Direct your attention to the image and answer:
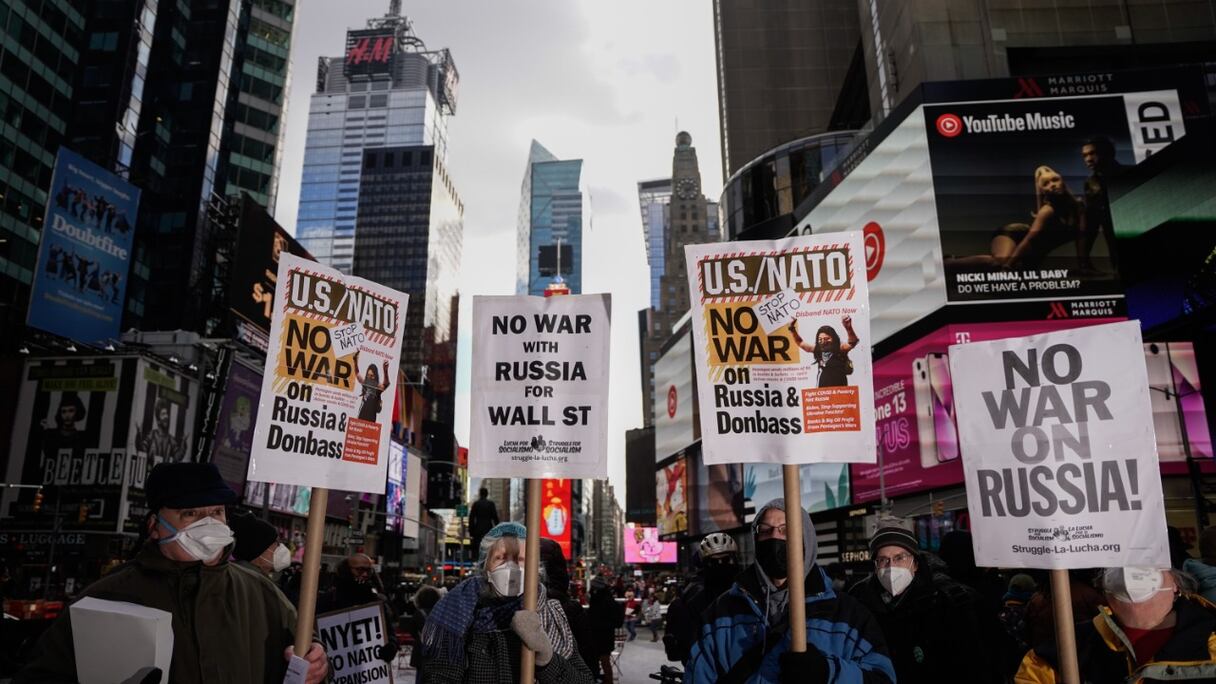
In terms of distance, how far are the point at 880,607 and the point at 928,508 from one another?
30574 mm

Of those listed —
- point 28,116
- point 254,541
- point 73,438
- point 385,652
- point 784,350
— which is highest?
point 28,116

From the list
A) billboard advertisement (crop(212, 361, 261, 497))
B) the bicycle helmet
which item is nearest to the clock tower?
billboard advertisement (crop(212, 361, 261, 497))

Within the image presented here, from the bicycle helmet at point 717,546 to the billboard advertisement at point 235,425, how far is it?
3072 centimetres

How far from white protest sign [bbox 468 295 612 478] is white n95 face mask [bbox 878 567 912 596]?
5.85 feet

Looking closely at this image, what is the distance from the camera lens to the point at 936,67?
3844 cm

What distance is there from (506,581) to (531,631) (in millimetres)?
478

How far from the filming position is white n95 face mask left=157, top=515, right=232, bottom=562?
3.51 metres

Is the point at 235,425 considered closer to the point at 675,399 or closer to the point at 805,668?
the point at 805,668

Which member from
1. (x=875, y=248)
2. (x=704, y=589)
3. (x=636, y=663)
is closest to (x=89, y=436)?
(x=636, y=663)

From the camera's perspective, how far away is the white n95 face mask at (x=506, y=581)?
467 centimetres

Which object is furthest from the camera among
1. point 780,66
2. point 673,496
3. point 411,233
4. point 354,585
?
point 411,233

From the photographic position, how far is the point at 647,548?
309 feet

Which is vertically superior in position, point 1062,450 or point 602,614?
point 1062,450

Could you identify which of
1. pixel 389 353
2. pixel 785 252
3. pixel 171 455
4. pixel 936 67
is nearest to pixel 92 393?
pixel 171 455
